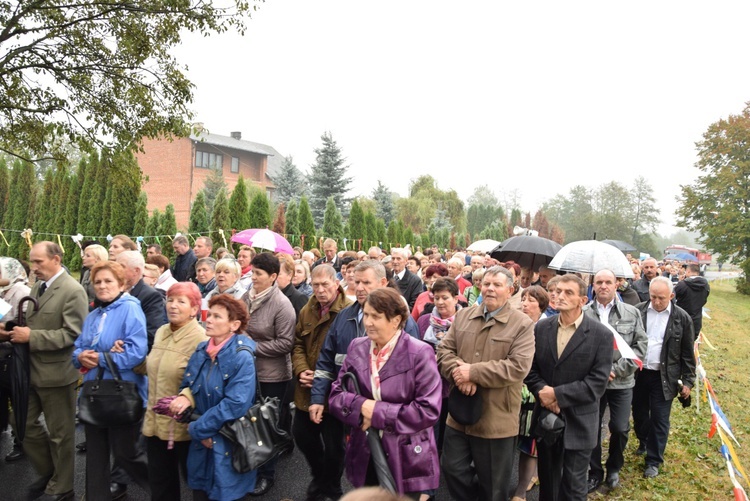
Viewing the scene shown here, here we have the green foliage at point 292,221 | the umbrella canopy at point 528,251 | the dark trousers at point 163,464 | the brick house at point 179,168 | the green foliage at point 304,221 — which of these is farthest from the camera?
the brick house at point 179,168

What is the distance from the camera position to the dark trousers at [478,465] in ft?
12.6

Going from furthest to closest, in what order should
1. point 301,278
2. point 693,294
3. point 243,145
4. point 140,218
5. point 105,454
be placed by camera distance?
point 243,145, point 140,218, point 693,294, point 301,278, point 105,454

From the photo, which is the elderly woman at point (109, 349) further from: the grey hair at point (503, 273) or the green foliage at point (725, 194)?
the green foliage at point (725, 194)

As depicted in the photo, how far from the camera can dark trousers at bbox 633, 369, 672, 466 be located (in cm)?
546

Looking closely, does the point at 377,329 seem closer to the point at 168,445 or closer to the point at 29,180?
the point at 168,445

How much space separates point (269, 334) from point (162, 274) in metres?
2.55

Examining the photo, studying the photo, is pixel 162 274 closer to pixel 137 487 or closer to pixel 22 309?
pixel 22 309

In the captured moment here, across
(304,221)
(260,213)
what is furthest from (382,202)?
(260,213)

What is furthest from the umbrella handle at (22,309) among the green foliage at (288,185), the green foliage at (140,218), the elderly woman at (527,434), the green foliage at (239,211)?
the green foliage at (288,185)

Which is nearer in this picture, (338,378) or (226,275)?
(338,378)

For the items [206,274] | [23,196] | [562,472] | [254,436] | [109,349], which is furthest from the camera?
[23,196]

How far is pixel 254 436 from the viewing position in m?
3.47

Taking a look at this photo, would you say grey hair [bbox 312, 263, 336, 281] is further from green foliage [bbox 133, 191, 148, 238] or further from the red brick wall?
the red brick wall

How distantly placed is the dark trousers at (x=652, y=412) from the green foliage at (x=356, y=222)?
68.3 feet
